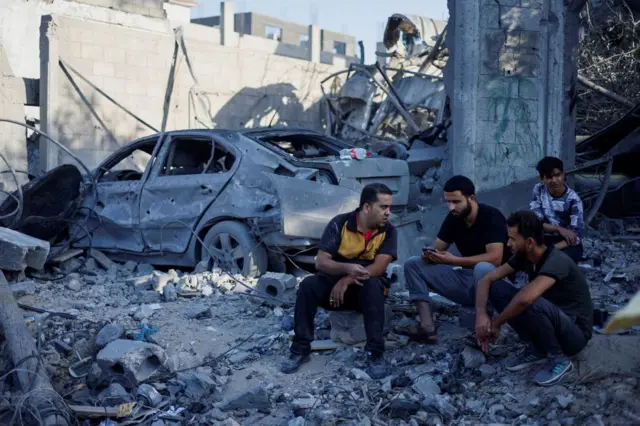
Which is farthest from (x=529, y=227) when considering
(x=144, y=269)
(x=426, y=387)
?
(x=144, y=269)

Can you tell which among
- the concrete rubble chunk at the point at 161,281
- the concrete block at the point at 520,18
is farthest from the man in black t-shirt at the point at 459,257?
the concrete block at the point at 520,18

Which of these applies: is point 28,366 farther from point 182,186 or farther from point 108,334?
point 182,186

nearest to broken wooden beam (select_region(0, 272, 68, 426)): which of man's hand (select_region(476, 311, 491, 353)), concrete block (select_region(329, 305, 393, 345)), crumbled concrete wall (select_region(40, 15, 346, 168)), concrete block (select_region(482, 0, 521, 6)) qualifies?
concrete block (select_region(329, 305, 393, 345))

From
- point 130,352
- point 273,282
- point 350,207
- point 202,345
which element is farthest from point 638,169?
point 130,352

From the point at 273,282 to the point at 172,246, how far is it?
1980 mm

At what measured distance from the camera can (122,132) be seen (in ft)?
46.3

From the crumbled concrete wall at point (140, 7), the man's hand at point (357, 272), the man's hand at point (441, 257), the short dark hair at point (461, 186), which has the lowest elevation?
the man's hand at point (357, 272)

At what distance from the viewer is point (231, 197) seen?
25.6 ft

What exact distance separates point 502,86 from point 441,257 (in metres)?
4.52

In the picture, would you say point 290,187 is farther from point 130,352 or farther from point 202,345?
point 130,352

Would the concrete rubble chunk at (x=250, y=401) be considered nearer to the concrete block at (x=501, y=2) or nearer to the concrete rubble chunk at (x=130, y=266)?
the concrete rubble chunk at (x=130, y=266)

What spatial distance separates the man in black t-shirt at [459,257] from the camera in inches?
209

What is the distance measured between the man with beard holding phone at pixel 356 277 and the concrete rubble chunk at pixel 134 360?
807 millimetres

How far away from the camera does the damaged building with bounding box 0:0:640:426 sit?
467cm
